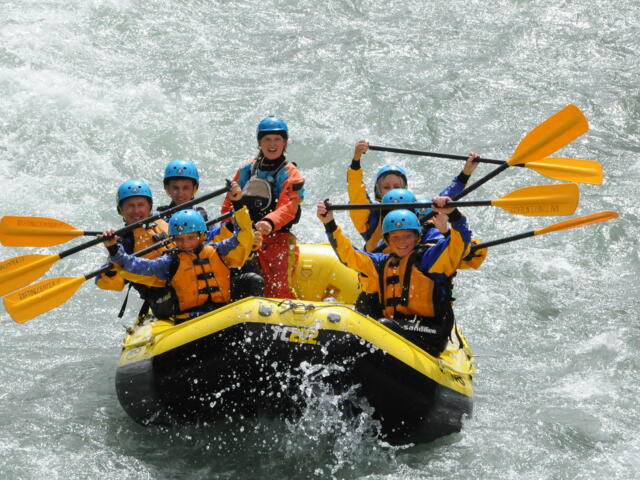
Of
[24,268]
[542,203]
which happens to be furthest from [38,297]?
[542,203]

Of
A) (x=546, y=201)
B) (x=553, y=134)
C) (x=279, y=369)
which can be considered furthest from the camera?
(x=553, y=134)

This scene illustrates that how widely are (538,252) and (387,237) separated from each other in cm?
426

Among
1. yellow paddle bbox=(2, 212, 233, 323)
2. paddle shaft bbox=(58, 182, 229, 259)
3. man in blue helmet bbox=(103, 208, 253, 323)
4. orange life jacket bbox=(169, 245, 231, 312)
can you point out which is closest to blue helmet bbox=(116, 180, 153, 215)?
paddle shaft bbox=(58, 182, 229, 259)

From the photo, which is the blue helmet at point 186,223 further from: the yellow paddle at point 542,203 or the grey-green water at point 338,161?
the grey-green water at point 338,161

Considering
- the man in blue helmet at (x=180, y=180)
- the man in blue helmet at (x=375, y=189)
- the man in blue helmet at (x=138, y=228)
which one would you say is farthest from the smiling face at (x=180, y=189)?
the man in blue helmet at (x=375, y=189)

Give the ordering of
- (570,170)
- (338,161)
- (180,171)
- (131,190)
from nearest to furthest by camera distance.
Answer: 1. (570,170)
2. (131,190)
3. (180,171)
4. (338,161)

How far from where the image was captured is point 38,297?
584cm

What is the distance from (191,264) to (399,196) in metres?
1.36

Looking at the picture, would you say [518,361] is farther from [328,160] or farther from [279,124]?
[328,160]

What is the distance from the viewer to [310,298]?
6.64 meters

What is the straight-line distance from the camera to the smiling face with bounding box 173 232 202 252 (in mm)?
5559

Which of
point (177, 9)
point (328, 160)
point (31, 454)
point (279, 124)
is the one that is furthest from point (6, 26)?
point (31, 454)

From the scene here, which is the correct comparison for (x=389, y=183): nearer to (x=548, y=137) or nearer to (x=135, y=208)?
(x=548, y=137)

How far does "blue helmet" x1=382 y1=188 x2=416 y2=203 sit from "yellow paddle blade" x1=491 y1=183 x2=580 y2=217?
0.54 metres
